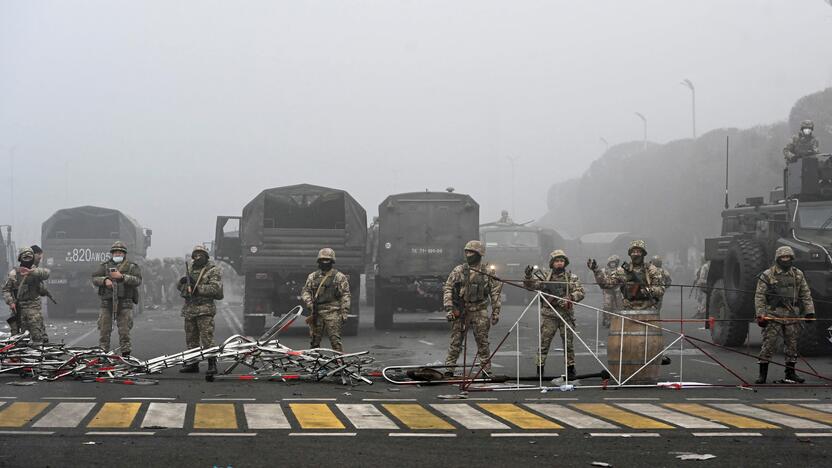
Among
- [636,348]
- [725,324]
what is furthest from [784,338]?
[725,324]

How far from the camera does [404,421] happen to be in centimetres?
1005

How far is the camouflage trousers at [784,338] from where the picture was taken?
14.2m

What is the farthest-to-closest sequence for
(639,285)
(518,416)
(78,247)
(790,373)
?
(78,247)
(639,285)
(790,373)
(518,416)

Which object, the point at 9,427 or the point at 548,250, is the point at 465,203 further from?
the point at 9,427

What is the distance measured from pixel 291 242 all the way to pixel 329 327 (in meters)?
8.84

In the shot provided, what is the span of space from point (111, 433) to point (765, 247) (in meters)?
13.6

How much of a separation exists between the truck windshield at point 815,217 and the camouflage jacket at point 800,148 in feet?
4.34

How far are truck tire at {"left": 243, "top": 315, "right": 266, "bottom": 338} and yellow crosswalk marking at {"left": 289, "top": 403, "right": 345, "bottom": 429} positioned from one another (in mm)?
12602

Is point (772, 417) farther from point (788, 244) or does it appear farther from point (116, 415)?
point (788, 244)

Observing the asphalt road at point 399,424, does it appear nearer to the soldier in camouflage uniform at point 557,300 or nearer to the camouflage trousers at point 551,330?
the camouflage trousers at point 551,330

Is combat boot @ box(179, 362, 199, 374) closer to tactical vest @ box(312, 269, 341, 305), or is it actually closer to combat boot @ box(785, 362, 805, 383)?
tactical vest @ box(312, 269, 341, 305)

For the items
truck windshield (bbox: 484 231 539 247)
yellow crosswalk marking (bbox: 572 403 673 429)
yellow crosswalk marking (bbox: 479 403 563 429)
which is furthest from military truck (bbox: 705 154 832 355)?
truck windshield (bbox: 484 231 539 247)

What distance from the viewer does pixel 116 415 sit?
10.2m

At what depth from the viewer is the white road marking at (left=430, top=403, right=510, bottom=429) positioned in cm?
983
